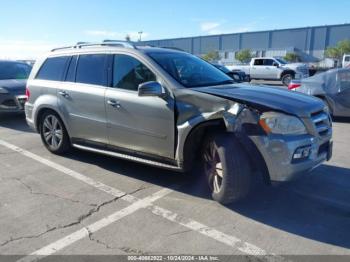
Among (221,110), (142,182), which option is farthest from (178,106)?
(142,182)

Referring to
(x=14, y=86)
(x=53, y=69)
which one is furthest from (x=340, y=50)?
(x=53, y=69)

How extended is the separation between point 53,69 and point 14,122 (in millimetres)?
4316

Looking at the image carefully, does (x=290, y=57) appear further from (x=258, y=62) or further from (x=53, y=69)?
(x=53, y=69)

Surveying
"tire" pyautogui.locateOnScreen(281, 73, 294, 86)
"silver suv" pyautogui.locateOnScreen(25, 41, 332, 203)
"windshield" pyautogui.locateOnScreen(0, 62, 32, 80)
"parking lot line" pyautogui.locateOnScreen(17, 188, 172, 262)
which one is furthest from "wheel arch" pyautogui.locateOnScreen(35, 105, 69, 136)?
"tire" pyautogui.locateOnScreen(281, 73, 294, 86)

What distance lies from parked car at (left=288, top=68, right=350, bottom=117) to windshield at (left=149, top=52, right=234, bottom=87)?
15.4ft

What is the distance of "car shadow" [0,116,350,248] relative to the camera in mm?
3327

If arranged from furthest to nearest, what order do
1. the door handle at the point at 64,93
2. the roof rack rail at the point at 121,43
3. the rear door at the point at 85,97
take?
the door handle at the point at 64,93, the rear door at the point at 85,97, the roof rack rail at the point at 121,43

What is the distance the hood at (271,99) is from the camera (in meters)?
3.49

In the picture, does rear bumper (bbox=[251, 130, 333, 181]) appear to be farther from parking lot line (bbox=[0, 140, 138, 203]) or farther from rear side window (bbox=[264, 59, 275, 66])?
rear side window (bbox=[264, 59, 275, 66])

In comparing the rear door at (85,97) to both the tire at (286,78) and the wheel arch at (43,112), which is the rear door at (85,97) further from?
the tire at (286,78)

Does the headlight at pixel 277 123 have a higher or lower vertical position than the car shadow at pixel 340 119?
higher

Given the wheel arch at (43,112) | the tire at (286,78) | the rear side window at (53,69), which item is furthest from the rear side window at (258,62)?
the wheel arch at (43,112)

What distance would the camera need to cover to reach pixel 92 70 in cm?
501

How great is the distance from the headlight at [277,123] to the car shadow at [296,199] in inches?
22.6
